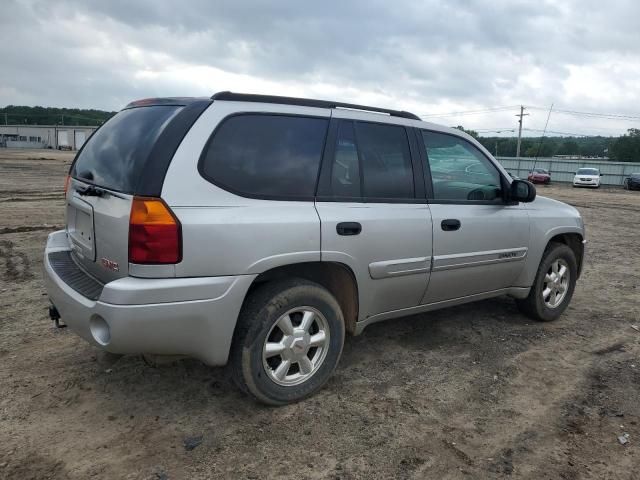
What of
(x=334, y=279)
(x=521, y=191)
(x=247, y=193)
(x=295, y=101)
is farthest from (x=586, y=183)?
(x=247, y=193)

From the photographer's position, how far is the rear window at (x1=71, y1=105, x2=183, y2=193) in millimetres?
2758

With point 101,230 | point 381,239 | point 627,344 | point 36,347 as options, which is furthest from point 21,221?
point 627,344

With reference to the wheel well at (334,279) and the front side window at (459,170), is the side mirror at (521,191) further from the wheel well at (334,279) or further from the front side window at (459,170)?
the wheel well at (334,279)

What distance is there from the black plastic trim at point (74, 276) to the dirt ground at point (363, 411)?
2.51ft

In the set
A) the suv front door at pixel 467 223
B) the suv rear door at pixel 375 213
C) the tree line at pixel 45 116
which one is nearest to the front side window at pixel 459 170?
the suv front door at pixel 467 223

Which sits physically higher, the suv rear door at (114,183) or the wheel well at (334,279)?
the suv rear door at (114,183)

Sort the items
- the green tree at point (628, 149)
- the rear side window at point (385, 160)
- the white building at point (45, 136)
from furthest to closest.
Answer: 1. the white building at point (45, 136)
2. the green tree at point (628, 149)
3. the rear side window at point (385, 160)

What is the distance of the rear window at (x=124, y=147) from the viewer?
276 centimetres

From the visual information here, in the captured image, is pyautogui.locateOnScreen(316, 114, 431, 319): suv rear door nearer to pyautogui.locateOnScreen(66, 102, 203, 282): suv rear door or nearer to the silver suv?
the silver suv

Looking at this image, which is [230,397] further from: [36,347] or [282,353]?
[36,347]

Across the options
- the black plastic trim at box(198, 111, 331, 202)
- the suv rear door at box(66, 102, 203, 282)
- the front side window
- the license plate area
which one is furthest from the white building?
the black plastic trim at box(198, 111, 331, 202)

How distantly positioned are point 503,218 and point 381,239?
55.3 inches

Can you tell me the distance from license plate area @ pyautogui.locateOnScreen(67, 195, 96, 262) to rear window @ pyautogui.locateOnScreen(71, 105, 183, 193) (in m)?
0.17

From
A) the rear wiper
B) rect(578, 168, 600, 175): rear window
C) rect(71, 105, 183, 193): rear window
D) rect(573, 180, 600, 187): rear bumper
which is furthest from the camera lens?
rect(578, 168, 600, 175): rear window
